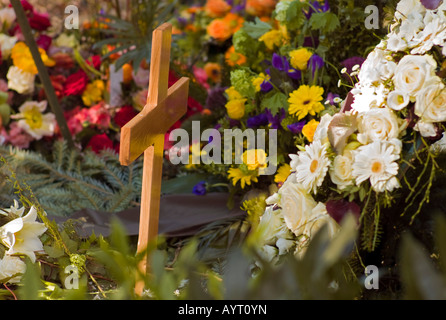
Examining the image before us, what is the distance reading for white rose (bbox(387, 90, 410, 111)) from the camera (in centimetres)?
82

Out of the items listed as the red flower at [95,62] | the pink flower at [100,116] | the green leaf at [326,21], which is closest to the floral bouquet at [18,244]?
the green leaf at [326,21]

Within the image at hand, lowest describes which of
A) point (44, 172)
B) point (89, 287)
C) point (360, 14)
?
point (89, 287)

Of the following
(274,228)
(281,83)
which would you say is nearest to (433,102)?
(274,228)

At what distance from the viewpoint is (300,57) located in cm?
130

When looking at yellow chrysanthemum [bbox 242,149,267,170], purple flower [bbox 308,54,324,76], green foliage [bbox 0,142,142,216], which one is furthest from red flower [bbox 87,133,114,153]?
purple flower [bbox 308,54,324,76]

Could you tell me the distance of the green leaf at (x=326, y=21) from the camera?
129 cm

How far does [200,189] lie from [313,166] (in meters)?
0.61

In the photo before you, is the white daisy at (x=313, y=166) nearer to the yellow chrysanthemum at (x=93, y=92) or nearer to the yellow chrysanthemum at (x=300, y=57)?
the yellow chrysanthemum at (x=300, y=57)

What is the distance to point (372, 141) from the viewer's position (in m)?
0.85

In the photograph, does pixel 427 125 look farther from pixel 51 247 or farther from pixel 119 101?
pixel 119 101

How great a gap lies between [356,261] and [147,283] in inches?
19.2

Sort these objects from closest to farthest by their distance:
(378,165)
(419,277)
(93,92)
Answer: (419,277) < (378,165) < (93,92)

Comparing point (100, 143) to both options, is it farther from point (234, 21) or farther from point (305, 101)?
point (305, 101)
